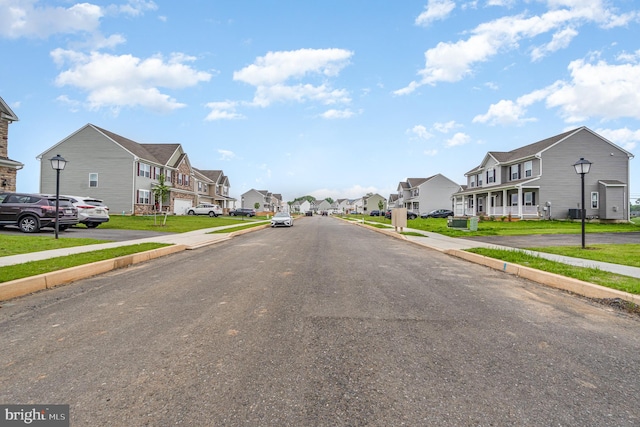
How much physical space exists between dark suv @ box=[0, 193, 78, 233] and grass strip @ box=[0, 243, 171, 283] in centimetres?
820

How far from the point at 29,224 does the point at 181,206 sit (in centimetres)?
2994

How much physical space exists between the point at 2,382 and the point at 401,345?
3681mm

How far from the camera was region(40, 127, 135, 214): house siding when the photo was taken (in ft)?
108

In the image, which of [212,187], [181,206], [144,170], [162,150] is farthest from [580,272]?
[212,187]

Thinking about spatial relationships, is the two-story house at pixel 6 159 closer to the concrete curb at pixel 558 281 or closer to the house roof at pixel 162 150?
the house roof at pixel 162 150

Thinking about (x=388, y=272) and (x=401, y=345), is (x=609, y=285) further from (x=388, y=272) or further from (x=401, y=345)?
(x=401, y=345)

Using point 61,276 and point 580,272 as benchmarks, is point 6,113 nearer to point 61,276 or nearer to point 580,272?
point 61,276

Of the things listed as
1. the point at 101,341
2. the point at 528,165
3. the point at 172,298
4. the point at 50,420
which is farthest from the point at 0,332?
the point at 528,165

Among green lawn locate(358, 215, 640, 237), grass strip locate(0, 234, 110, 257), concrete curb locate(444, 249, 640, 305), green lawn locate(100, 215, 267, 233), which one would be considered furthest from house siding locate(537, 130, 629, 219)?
grass strip locate(0, 234, 110, 257)

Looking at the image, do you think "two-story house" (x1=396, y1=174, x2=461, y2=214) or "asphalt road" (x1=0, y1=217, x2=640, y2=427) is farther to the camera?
"two-story house" (x1=396, y1=174, x2=461, y2=214)

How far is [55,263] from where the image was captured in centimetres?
712

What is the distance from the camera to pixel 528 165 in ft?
109

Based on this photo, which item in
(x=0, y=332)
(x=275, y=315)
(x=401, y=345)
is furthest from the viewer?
(x=275, y=315)

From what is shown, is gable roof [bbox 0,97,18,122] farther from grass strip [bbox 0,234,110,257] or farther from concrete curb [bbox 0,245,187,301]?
concrete curb [bbox 0,245,187,301]
